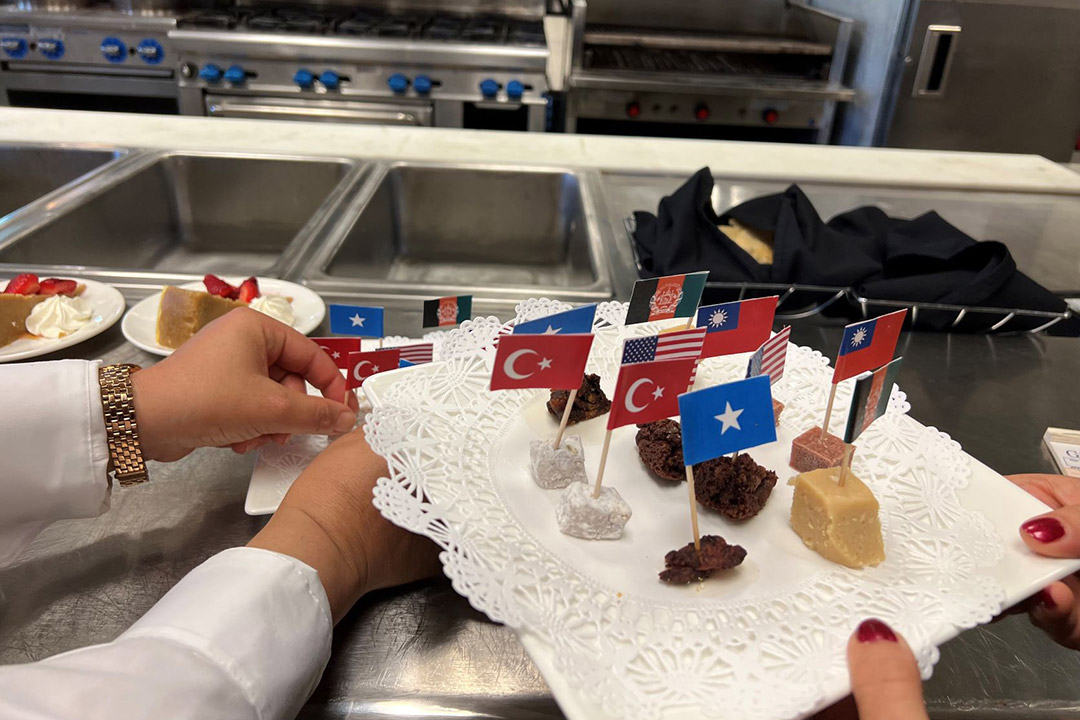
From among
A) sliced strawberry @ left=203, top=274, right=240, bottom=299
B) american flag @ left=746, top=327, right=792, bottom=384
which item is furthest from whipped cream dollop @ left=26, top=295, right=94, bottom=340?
american flag @ left=746, top=327, right=792, bottom=384

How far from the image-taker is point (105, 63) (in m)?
3.00

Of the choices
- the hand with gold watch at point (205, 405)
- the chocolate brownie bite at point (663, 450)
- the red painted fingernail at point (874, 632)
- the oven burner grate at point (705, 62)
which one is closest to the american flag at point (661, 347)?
the chocolate brownie bite at point (663, 450)

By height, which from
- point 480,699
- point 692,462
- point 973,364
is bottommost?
point 480,699

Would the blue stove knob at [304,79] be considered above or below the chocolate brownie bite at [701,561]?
above

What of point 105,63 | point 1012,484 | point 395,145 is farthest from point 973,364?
point 105,63

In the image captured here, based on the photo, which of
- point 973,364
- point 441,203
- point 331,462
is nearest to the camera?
point 331,462

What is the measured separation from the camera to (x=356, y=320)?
0.91m

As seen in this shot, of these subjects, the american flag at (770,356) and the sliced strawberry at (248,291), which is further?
the sliced strawberry at (248,291)

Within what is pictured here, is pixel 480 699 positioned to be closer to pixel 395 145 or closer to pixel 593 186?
pixel 593 186

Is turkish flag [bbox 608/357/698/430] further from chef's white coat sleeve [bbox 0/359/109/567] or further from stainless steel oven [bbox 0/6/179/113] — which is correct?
stainless steel oven [bbox 0/6/179/113]

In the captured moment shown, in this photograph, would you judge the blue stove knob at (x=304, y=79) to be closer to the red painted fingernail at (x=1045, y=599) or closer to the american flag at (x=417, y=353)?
the american flag at (x=417, y=353)

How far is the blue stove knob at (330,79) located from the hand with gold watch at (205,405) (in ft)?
7.85

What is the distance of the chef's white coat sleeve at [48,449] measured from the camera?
70cm

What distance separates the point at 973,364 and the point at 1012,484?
547 millimetres
